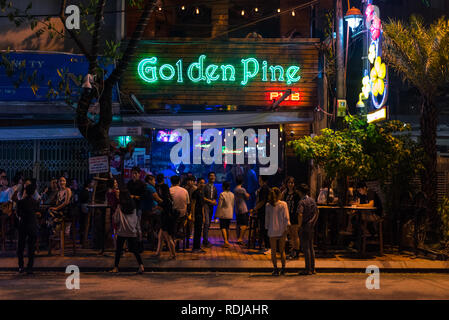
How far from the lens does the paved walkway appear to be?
474 inches

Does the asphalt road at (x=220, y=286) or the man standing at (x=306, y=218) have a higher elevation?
the man standing at (x=306, y=218)

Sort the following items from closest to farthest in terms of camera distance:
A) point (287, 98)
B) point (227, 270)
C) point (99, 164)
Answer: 1. point (227, 270)
2. point (99, 164)
3. point (287, 98)

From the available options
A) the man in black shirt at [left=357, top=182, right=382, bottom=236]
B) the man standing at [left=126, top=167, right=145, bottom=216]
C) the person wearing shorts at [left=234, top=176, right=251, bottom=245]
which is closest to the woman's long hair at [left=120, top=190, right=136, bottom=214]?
the man standing at [left=126, top=167, right=145, bottom=216]

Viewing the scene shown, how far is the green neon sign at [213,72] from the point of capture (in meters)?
18.0

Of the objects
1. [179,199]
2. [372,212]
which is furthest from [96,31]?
[372,212]

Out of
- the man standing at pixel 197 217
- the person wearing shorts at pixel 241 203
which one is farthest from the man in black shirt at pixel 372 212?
the man standing at pixel 197 217

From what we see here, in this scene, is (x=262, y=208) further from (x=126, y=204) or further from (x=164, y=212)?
(x=126, y=204)

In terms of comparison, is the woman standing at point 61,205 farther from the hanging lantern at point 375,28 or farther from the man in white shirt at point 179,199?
the hanging lantern at point 375,28

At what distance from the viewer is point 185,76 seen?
18.1 m

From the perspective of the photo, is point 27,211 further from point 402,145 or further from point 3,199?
point 402,145

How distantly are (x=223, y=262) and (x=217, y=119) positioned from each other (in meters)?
5.44

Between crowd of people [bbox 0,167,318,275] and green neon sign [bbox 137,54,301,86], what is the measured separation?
165 inches

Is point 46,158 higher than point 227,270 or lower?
higher

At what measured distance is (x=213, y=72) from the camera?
59.1 feet
